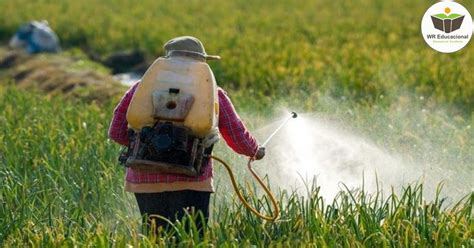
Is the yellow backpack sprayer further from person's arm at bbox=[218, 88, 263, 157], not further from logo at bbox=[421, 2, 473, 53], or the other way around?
logo at bbox=[421, 2, 473, 53]

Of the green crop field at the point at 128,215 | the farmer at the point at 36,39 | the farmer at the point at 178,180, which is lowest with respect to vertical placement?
the green crop field at the point at 128,215

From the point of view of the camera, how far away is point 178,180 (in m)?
4.64

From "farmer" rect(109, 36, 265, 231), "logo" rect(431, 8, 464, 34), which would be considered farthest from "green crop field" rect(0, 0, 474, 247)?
Result: "logo" rect(431, 8, 464, 34)

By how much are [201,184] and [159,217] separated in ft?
0.75

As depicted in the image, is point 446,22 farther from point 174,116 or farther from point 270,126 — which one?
point 174,116

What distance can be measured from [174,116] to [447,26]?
671 cm

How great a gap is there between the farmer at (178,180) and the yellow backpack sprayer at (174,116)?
0.14 metres

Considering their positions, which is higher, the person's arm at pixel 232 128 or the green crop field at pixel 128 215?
the person's arm at pixel 232 128

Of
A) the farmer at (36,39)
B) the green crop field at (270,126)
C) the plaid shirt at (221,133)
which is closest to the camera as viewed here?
the green crop field at (270,126)

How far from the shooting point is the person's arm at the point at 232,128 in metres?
4.65

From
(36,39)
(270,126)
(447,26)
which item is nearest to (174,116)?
(270,126)

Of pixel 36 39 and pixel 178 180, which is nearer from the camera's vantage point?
pixel 178 180

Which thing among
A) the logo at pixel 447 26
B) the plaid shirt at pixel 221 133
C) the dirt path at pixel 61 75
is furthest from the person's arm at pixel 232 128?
the logo at pixel 447 26

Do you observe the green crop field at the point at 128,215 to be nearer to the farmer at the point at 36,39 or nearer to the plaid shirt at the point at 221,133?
the plaid shirt at the point at 221,133
